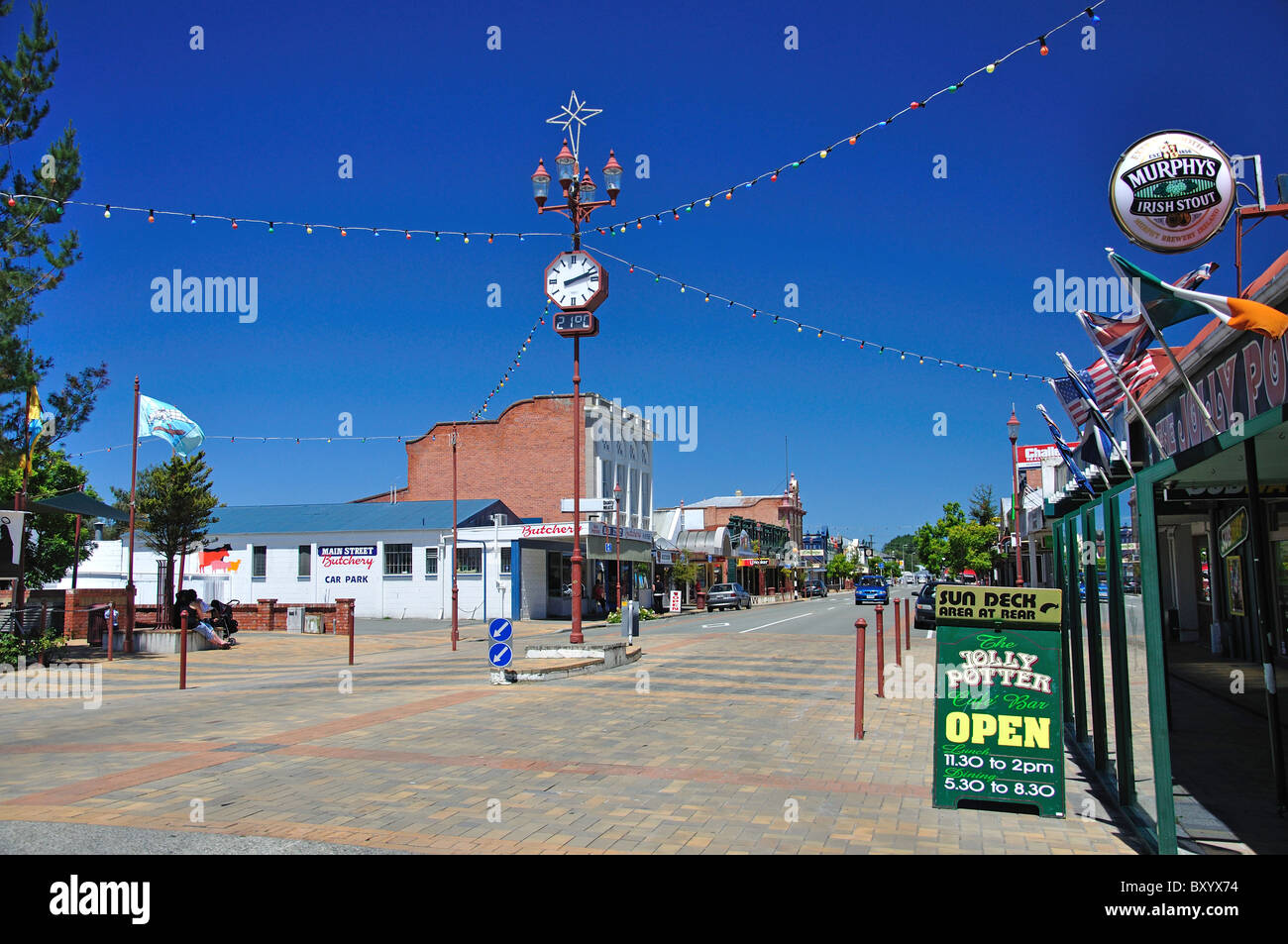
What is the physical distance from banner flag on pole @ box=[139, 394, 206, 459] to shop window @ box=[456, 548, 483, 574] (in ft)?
45.0

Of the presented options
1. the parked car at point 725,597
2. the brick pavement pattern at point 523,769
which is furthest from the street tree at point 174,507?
the parked car at point 725,597

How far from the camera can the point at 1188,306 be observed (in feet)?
19.5

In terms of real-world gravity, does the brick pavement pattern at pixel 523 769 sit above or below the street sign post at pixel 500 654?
below

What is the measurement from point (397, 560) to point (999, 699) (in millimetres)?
34976

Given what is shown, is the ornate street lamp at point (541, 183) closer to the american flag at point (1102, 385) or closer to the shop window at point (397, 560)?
the american flag at point (1102, 385)

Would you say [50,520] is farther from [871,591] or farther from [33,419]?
[871,591]

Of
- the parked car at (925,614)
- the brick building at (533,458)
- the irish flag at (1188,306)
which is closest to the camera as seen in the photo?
the irish flag at (1188,306)

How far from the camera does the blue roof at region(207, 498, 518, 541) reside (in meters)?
39.6

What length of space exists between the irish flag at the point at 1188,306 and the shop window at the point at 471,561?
3425cm

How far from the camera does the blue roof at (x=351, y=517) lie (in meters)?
39.6

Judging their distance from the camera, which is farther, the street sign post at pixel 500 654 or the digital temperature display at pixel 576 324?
the digital temperature display at pixel 576 324
